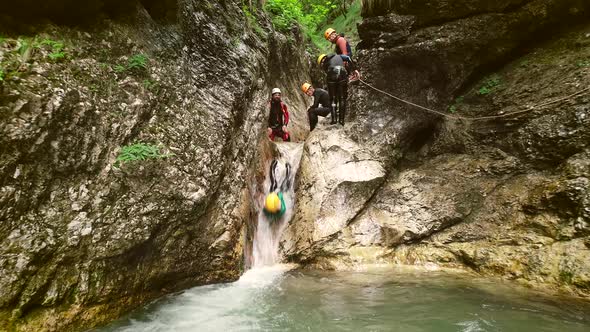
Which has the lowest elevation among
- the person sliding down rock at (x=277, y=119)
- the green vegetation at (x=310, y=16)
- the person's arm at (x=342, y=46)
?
the person sliding down rock at (x=277, y=119)

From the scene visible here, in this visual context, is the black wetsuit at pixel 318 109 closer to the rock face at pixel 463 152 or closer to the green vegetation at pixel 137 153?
the rock face at pixel 463 152

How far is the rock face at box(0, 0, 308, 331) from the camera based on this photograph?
3.51 m

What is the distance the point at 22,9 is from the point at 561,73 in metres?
8.90

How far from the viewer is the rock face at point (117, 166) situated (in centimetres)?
351

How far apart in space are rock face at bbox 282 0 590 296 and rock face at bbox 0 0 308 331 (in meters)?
2.29

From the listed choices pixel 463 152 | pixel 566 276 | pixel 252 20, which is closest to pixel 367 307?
pixel 566 276

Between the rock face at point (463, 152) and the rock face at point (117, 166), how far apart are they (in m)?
2.29

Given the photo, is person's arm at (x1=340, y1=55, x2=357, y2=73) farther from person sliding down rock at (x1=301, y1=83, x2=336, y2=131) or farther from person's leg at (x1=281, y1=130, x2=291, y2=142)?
person's leg at (x1=281, y1=130, x2=291, y2=142)

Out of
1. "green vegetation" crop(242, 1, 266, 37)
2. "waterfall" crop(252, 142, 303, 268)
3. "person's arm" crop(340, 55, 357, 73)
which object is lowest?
"waterfall" crop(252, 142, 303, 268)

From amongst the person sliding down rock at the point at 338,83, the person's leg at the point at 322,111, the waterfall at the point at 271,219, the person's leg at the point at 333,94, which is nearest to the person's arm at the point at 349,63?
the person sliding down rock at the point at 338,83

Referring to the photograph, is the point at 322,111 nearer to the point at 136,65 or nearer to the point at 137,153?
the point at 136,65

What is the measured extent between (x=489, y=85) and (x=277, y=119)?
19.6 feet

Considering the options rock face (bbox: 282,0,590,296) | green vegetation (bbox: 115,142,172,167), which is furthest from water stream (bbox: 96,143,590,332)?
green vegetation (bbox: 115,142,172,167)

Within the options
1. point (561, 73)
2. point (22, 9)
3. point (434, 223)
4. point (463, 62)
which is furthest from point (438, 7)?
point (22, 9)
